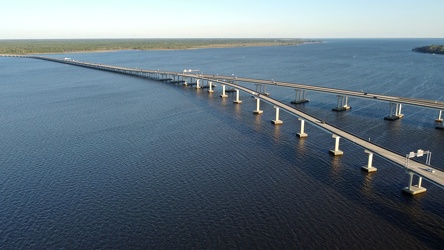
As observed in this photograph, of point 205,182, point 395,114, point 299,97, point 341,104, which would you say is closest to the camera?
A: point 205,182

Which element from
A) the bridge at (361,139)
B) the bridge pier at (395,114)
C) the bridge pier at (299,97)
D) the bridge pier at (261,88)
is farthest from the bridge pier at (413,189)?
the bridge pier at (261,88)

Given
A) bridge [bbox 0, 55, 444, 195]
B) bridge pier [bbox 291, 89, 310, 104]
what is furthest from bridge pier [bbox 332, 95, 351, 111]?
bridge pier [bbox 291, 89, 310, 104]

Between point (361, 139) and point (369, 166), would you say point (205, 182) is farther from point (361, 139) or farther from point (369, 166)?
point (361, 139)

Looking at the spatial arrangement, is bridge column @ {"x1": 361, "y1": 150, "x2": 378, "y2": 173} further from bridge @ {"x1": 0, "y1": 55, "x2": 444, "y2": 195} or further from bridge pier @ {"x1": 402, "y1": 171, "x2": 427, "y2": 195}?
bridge pier @ {"x1": 402, "y1": 171, "x2": 427, "y2": 195}

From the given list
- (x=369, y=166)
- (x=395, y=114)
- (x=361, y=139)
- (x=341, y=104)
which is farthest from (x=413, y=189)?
(x=341, y=104)

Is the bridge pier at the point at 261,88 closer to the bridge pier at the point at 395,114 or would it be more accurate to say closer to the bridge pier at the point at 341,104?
the bridge pier at the point at 341,104

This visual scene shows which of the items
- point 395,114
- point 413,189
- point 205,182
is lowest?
point 205,182

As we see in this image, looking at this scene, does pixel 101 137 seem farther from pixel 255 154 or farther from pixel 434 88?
pixel 434 88

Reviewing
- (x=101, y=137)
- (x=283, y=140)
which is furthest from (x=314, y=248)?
(x=101, y=137)
